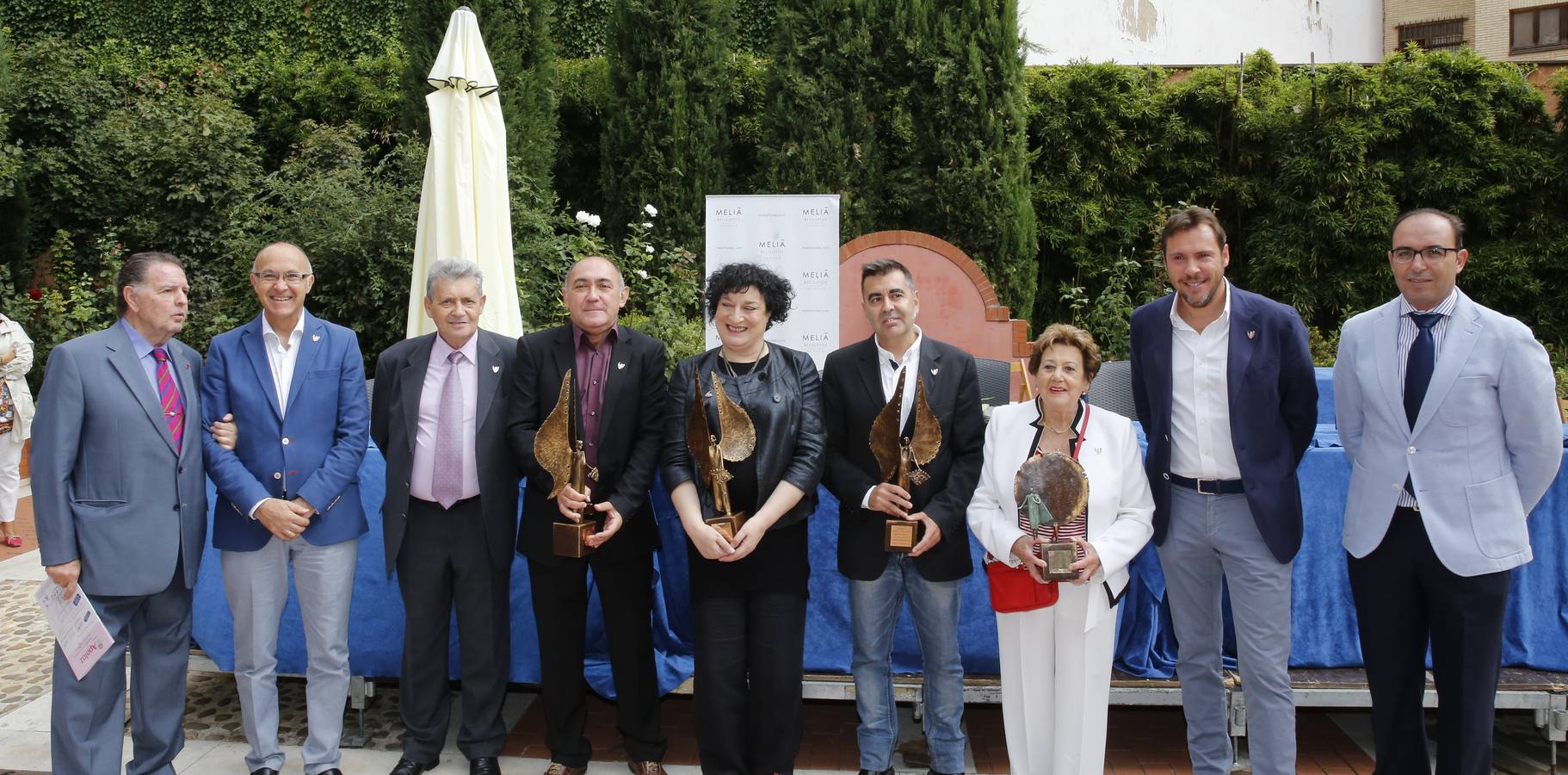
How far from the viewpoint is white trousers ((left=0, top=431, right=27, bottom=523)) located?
631 centimetres

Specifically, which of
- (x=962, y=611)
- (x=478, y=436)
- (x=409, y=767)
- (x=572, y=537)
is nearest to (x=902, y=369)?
(x=962, y=611)

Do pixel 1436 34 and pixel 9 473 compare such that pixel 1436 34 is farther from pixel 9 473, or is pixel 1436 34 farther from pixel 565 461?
pixel 9 473

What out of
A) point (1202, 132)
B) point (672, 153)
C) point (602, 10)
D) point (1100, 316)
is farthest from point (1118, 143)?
point (602, 10)

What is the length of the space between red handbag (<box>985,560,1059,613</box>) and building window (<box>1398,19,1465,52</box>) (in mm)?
20064

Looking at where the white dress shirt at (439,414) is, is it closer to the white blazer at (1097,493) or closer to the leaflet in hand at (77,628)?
the leaflet in hand at (77,628)

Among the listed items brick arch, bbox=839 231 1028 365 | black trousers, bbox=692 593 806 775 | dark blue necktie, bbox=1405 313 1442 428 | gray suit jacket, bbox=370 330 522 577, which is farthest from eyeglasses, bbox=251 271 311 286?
brick arch, bbox=839 231 1028 365

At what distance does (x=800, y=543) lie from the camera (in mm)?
3062

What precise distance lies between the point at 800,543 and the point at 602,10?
37.4 ft

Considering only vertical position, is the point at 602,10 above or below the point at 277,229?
above

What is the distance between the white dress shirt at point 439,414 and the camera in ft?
10.5

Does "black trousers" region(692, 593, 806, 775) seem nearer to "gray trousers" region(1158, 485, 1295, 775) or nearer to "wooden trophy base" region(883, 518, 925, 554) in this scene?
"wooden trophy base" region(883, 518, 925, 554)

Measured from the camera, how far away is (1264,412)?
2.83 meters

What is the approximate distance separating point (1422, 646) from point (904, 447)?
158cm

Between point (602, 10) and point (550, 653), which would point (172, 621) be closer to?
point (550, 653)
